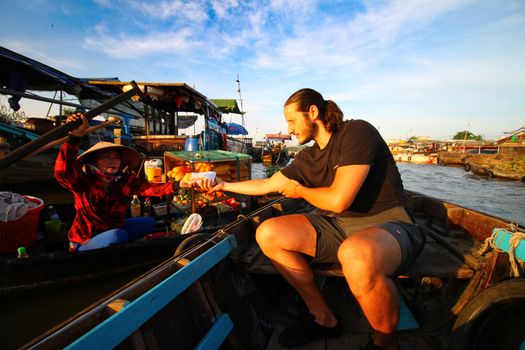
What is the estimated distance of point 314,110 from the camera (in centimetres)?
225

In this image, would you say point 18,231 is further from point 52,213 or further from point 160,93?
point 160,93


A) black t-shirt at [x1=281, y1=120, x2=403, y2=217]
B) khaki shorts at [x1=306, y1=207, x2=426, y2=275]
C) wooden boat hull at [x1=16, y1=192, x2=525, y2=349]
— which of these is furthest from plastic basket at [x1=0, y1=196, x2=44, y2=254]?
black t-shirt at [x1=281, y1=120, x2=403, y2=217]

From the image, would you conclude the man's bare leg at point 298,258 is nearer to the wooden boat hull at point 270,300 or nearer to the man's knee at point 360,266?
the wooden boat hull at point 270,300

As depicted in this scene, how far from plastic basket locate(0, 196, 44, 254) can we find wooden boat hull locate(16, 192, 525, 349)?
2832mm

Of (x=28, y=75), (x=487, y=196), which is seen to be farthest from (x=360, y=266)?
(x=487, y=196)

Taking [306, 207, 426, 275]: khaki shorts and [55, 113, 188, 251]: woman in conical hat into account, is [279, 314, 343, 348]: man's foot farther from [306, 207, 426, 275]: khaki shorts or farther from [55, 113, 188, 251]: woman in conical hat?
[55, 113, 188, 251]: woman in conical hat

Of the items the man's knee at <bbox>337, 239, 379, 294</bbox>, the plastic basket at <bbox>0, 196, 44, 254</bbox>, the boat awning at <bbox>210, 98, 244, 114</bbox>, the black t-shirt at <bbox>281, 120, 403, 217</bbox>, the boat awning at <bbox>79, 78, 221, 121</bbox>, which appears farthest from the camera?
the boat awning at <bbox>210, 98, 244, 114</bbox>

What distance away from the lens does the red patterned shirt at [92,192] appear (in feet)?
9.24

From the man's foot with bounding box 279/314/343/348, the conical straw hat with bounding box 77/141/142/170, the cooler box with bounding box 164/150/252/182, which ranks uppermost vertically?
the conical straw hat with bounding box 77/141/142/170

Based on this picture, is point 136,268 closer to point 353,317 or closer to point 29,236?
point 29,236

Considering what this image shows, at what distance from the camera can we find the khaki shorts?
1.80 metres

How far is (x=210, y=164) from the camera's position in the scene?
16.4ft

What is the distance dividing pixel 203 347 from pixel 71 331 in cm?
69

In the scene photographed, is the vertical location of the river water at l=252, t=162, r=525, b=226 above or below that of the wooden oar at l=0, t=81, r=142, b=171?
below
